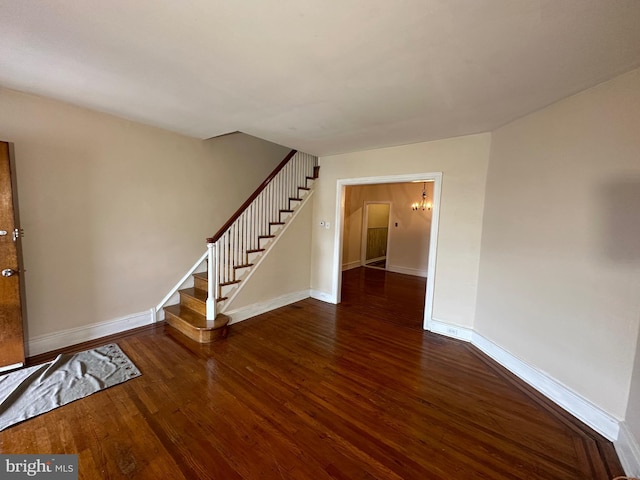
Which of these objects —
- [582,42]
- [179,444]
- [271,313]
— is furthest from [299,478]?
[582,42]

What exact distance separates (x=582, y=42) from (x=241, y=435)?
3.27 meters

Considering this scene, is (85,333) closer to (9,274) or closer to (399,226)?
(9,274)

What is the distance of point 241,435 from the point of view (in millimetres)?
1793

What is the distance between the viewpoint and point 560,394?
216 cm

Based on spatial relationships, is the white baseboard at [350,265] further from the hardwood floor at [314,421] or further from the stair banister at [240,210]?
the hardwood floor at [314,421]

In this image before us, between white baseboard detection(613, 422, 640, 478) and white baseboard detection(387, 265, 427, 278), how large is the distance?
5091 mm

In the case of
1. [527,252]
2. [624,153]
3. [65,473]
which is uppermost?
[624,153]

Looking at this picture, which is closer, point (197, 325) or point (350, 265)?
point (197, 325)

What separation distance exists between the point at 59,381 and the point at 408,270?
6847 mm

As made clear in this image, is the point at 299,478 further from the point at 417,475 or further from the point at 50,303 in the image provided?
the point at 50,303

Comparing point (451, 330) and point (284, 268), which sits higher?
point (284, 268)

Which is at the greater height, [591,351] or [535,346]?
[591,351]

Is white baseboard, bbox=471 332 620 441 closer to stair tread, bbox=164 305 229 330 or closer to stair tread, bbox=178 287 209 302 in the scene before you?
stair tread, bbox=164 305 229 330

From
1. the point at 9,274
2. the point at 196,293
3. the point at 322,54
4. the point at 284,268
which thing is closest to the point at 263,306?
the point at 284,268
